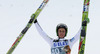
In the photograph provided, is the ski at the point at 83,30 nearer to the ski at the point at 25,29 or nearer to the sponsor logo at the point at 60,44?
the sponsor logo at the point at 60,44

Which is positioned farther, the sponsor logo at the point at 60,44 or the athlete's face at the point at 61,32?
the sponsor logo at the point at 60,44

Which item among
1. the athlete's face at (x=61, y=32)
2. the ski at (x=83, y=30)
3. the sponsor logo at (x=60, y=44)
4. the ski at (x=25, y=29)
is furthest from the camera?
the ski at (x=25, y=29)

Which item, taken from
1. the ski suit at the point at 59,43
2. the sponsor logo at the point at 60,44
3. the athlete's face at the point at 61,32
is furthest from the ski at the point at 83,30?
the sponsor logo at the point at 60,44

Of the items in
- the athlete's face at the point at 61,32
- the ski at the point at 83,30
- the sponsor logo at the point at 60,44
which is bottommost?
the sponsor logo at the point at 60,44

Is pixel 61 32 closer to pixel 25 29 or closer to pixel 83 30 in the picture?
pixel 25 29

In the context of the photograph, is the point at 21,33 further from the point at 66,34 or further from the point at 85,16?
the point at 85,16

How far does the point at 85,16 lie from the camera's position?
290 inches

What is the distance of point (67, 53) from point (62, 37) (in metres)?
0.70

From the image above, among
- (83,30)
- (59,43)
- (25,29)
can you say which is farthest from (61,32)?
(83,30)

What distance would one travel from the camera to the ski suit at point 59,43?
8.84 metres

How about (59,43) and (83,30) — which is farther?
(59,43)

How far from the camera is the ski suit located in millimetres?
8836

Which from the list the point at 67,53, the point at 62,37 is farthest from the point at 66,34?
the point at 67,53

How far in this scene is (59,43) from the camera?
8961 millimetres
